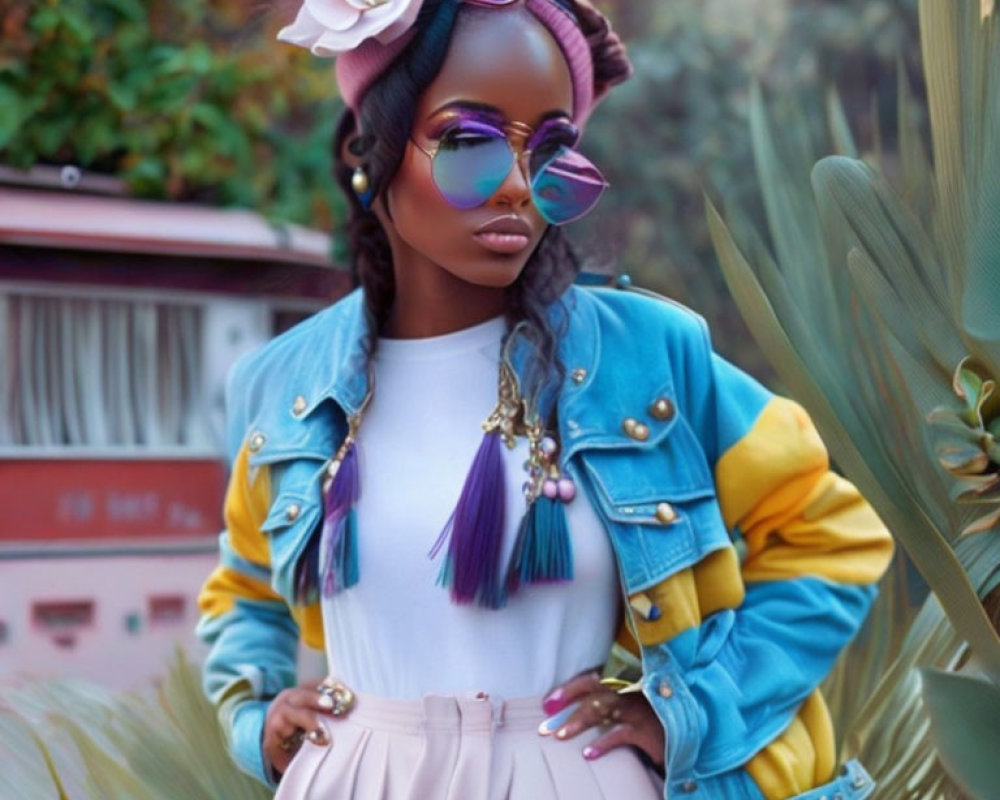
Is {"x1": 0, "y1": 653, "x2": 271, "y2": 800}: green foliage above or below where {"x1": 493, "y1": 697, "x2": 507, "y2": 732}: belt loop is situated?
below

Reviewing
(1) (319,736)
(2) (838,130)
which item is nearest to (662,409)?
(1) (319,736)

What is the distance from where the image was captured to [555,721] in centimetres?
195

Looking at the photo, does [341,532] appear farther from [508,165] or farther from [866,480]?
[866,480]

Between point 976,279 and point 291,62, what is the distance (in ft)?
10.3

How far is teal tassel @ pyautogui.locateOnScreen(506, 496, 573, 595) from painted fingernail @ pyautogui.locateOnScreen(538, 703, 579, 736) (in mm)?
151

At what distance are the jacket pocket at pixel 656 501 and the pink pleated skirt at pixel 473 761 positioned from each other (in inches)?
7.9

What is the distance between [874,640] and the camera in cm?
270

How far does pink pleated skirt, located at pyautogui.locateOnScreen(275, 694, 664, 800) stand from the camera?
6.29 ft

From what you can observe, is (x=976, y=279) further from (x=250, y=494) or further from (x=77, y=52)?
(x=77, y=52)

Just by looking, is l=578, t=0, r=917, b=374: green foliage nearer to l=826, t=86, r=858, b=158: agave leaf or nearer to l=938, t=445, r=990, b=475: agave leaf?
l=826, t=86, r=858, b=158: agave leaf

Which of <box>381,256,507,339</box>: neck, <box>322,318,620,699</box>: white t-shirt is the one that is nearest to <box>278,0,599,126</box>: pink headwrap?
<box>381,256,507,339</box>: neck

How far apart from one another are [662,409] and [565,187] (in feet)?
0.95

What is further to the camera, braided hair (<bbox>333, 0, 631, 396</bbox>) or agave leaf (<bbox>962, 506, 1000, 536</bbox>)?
braided hair (<bbox>333, 0, 631, 396</bbox>)

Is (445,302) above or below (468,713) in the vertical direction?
above
